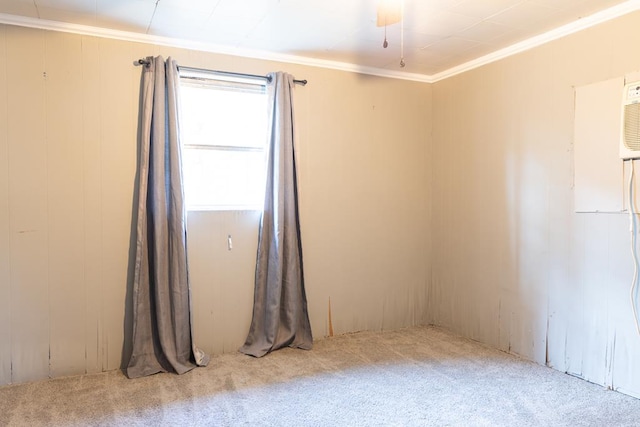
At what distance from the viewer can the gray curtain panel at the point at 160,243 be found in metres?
2.90

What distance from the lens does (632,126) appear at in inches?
98.0

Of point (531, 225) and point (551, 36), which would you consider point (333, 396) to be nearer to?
point (531, 225)

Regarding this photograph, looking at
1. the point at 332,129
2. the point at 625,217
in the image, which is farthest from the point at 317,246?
the point at 625,217

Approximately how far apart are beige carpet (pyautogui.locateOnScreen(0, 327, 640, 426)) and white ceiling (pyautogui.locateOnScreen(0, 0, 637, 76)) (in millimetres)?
2260

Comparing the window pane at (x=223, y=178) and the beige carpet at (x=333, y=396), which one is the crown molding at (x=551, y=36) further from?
the beige carpet at (x=333, y=396)

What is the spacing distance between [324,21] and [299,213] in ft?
4.57

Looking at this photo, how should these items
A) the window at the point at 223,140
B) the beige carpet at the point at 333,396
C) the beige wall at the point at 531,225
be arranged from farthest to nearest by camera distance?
the window at the point at 223,140 < the beige wall at the point at 531,225 < the beige carpet at the point at 333,396

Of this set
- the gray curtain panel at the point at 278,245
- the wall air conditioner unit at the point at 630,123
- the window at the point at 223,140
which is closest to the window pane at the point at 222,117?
the window at the point at 223,140

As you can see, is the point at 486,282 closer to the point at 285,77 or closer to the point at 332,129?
the point at 332,129

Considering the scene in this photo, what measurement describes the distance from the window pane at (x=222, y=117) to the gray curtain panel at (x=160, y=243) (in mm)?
237

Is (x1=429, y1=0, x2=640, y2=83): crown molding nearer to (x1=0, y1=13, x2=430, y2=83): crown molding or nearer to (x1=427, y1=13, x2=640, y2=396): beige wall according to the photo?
(x1=427, y1=13, x2=640, y2=396): beige wall

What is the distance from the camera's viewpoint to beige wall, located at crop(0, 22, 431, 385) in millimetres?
2736

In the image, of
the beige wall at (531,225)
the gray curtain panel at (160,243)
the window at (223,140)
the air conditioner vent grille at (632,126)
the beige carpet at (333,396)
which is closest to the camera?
the beige carpet at (333,396)

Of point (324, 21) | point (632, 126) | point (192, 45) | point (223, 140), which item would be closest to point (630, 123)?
point (632, 126)
